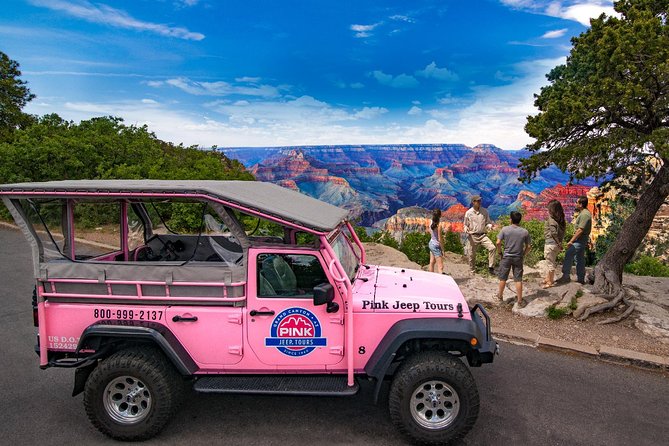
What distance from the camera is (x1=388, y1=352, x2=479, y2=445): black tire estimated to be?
4.14m

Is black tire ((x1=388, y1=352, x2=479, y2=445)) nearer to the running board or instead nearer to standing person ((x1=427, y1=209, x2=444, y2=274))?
the running board

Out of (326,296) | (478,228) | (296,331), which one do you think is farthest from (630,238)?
(296,331)

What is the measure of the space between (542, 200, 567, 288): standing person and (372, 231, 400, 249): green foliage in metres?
5.32

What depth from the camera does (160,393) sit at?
425 cm

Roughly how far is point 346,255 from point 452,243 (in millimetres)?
9550

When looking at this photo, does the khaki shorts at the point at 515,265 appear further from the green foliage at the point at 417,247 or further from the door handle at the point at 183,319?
the door handle at the point at 183,319

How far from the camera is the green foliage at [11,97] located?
31500 mm

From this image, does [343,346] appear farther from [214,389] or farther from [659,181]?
[659,181]

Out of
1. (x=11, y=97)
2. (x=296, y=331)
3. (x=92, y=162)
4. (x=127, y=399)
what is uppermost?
(x=11, y=97)

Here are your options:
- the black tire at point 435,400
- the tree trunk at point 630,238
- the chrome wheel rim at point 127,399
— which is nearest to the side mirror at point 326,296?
the black tire at point 435,400

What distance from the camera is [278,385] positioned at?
4.32 meters

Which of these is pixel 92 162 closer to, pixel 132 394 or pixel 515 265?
pixel 132 394

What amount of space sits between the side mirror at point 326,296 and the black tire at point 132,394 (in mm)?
1694

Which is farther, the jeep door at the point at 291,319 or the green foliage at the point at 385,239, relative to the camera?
the green foliage at the point at 385,239
